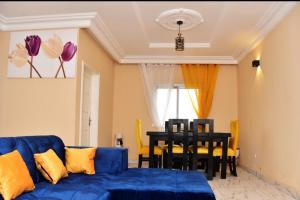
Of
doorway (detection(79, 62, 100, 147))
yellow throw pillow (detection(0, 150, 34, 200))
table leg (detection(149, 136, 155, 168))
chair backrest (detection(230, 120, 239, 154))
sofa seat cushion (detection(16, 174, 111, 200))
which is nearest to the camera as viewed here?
yellow throw pillow (detection(0, 150, 34, 200))

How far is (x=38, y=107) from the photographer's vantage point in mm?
4273

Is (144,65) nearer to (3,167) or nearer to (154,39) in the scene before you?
(154,39)

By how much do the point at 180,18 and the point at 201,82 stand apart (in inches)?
104

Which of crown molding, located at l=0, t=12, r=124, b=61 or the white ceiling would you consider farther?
crown molding, located at l=0, t=12, r=124, b=61

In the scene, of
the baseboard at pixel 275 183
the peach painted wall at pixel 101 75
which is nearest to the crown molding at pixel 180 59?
the peach painted wall at pixel 101 75

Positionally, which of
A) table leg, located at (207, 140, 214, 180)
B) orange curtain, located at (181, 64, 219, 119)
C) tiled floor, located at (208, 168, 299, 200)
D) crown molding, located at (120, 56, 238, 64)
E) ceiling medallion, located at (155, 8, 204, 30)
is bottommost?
tiled floor, located at (208, 168, 299, 200)

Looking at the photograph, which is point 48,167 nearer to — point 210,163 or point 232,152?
point 210,163

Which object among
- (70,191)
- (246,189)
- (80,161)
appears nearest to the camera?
(70,191)

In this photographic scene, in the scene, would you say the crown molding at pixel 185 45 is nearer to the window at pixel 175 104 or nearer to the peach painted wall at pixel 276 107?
the peach painted wall at pixel 276 107

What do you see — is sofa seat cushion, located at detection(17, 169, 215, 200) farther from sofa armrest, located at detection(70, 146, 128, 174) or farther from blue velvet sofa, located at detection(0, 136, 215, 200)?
sofa armrest, located at detection(70, 146, 128, 174)

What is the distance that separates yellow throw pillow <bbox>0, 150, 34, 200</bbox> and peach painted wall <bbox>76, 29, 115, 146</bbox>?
211 centimetres

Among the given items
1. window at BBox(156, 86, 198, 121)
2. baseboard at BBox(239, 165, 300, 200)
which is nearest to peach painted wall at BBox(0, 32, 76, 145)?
window at BBox(156, 86, 198, 121)

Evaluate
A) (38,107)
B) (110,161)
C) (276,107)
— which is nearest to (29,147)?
(110,161)

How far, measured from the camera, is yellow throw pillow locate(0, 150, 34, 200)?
6.38ft
